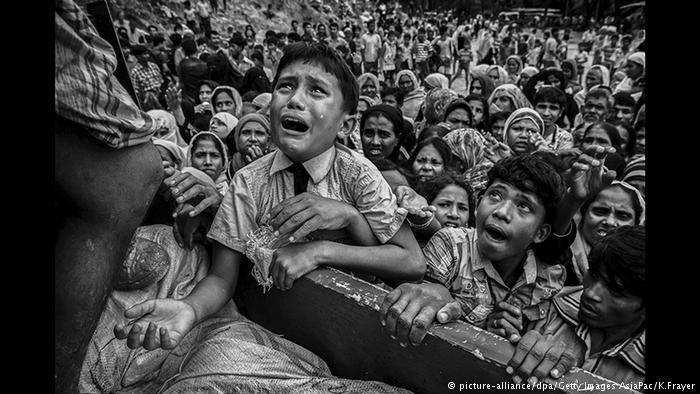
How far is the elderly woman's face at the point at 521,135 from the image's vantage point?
15.4ft

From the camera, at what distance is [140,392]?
185 cm

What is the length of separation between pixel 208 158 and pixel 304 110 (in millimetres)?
2388

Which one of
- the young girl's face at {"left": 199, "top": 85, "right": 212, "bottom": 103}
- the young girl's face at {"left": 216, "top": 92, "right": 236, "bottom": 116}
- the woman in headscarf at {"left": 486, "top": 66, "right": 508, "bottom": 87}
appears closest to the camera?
the young girl's face at {"left": 216, "top": 92, "right": 236, "bottom": 116}


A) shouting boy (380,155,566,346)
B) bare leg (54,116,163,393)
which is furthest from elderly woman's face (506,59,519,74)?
bare leg (54,116,163,393)

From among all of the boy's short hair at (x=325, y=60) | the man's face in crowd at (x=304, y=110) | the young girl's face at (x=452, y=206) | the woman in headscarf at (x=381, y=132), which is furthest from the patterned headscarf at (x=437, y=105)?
the man's face in crowd at (x=304, y=110)

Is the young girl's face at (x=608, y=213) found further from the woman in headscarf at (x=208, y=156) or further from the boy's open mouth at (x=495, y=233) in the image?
the woman in headscarf at (x=208, y=156)

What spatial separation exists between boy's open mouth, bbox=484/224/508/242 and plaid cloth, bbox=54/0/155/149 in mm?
1471

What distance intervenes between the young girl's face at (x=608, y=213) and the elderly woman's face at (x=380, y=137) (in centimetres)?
188

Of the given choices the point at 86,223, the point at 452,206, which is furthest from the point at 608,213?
the point at 86,223

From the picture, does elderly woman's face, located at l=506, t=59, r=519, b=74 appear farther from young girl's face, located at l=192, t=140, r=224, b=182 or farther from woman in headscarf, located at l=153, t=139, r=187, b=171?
woman in headscarf, located at l=153, t=139, r=187, b=171

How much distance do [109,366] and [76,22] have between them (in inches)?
45.9

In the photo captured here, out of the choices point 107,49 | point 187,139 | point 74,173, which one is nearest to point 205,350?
point 74,173

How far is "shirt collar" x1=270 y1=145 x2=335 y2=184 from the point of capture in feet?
6.75

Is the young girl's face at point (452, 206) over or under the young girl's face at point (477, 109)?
under
